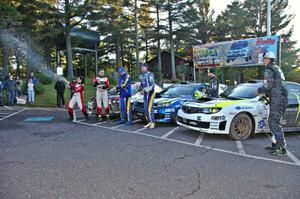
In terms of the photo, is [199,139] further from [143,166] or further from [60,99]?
[60,99]

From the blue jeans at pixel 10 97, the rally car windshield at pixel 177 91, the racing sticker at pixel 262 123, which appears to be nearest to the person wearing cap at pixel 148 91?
the rally car windshield at pixel 177 91

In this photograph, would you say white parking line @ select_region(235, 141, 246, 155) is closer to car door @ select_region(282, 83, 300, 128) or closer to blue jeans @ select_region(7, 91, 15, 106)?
car door @ select_region(282, 83, 300, 128)

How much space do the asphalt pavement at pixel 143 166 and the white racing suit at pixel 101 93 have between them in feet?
7.89

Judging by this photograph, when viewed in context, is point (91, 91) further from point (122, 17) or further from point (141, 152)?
point (141, 152)

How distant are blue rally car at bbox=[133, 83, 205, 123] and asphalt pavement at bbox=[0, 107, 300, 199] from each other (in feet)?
4.01

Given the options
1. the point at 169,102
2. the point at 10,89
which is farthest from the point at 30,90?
the point at 169,102

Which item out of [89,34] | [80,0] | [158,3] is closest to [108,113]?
[80,0]

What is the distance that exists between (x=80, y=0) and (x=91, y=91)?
7481 mm

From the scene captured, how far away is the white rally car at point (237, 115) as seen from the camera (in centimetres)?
661

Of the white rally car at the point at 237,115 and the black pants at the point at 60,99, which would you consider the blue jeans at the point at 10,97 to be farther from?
the white rally car at the point at 237,115

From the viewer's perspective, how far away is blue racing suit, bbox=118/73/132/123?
909 centimetres

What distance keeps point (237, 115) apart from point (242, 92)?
3.45 feet

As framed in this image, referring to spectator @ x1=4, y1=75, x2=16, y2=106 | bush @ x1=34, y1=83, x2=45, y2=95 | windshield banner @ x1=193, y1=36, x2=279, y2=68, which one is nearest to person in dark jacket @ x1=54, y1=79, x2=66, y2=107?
spectator @ x1=4, y1=75, x2=16, y2=106

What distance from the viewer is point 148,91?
8328 mm
